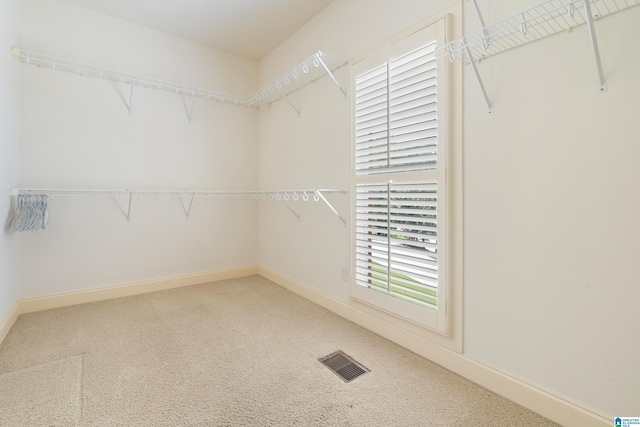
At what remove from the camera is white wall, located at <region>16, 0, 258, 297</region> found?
2.52 metres

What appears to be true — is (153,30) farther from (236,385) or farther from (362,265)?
(236,385)

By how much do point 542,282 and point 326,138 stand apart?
6.14ft

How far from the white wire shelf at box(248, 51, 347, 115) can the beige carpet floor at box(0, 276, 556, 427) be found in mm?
1973

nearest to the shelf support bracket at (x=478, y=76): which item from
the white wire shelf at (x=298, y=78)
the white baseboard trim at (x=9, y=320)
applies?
the white wire shelf at (x=298, y=78)

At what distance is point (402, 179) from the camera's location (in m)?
1.93

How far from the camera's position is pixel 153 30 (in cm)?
299

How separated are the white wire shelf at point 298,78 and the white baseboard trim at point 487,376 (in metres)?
1.81

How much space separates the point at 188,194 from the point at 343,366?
2443 mm

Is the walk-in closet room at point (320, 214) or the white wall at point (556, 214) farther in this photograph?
the walk-in closet room at point (320, 214)

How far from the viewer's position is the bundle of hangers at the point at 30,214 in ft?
7.25

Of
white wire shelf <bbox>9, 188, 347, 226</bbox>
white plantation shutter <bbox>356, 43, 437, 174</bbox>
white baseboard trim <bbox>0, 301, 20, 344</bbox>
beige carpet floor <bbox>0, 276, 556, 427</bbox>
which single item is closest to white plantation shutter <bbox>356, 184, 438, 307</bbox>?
white plantation shutter <bbox>356, 43, 437, 174</bbox>

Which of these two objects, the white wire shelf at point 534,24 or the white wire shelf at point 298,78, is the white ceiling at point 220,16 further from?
the white wire shelf at point 534,24

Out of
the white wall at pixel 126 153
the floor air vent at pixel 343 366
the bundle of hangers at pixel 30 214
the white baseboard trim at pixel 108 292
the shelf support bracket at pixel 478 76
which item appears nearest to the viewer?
the shelf support bracket at pixel 478 76

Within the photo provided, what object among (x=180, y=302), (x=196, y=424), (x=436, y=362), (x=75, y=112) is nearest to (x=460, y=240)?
(x=436, y=362)
